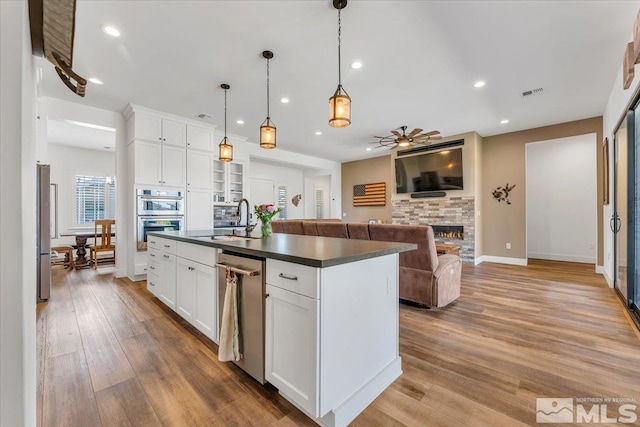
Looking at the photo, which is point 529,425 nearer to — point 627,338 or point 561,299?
point 627,338

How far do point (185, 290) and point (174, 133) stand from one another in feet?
11.1

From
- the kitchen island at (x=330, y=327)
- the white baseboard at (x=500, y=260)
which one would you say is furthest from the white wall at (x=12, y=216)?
the white baseboard at (x=500, y=260)

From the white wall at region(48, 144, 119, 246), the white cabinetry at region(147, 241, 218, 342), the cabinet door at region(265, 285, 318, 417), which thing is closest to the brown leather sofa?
the white cabinetry at region(147, 241, 218, 342)

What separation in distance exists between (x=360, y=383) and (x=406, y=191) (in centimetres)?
584

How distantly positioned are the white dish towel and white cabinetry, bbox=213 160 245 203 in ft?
15.1

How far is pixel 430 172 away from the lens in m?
6.39

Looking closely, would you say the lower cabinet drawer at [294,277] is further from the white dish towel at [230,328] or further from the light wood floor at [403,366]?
the light wood floor at [403,366]

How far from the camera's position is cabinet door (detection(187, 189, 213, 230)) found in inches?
199

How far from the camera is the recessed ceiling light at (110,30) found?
8.19ft

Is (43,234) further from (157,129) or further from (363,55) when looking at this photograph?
(363,55)

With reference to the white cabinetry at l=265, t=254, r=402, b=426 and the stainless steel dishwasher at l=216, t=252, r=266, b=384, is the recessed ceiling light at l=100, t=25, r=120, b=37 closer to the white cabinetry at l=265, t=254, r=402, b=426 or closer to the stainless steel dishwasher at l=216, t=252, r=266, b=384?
the stainless steel dishwasher at l=216, t=252, r=266, b=384

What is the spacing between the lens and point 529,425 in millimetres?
1442

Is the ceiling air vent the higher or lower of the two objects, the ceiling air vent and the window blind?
the higher

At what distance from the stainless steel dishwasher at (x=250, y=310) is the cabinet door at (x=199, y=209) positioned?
3.59 metres
